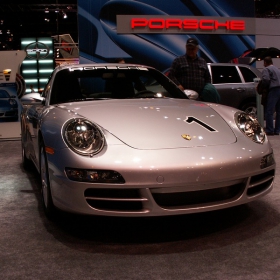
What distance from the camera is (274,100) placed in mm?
8242

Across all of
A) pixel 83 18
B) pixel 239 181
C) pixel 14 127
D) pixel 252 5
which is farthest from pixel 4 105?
pixel 252 5

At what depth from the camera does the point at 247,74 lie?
9.39m

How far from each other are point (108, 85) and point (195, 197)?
67.3 inches

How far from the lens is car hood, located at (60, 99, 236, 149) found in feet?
9.59

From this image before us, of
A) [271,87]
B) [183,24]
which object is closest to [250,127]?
[271,87]

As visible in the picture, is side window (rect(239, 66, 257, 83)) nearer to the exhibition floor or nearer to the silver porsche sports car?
the exhibition floor

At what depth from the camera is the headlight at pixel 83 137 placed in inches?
111

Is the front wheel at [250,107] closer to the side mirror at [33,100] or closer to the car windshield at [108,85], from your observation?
the car windshield at [108,85]

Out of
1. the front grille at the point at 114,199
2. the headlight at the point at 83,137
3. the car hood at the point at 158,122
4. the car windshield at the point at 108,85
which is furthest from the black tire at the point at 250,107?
the front grille at the point at 114,199

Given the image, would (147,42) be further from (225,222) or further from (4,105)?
(225,222)

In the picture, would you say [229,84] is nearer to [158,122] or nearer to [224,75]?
[224,75]

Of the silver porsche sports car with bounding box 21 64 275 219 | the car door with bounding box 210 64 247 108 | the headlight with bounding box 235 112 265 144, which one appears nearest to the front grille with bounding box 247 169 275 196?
the silver porsche sports car with bounding box 21 64 275 219

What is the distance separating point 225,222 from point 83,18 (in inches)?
387

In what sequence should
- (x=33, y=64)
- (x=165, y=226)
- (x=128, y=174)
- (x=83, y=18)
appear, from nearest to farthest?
(x=128, y=174)
(x=165, y=226)
(x=83, y=18)
(x=33, y=64)
